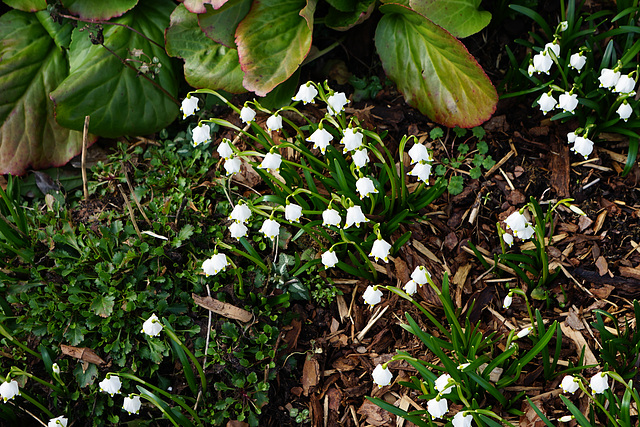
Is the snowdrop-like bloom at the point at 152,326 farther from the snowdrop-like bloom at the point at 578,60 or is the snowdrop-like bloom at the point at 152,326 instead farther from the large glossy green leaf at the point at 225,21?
Result: the snowdrop-like bloom at the point at 578,60

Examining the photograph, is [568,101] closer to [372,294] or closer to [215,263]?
[372,294]

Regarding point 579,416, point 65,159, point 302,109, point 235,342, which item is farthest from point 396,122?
point 65,159

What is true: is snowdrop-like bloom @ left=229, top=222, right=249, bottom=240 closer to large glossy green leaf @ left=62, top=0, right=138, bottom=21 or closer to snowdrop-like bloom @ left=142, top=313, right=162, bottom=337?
snowdrop-like bloom @ left=142, top=313, right=162, bottom=337

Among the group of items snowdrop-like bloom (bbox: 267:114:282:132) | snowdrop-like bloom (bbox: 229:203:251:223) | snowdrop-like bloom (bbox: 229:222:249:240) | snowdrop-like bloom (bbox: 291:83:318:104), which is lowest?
snowdrop-like bloom (bbox: 229:222:249:240)

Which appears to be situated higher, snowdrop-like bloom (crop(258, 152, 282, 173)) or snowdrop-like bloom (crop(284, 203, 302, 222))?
snowdrop-like bloom (crop(258, 152, 282, 173))

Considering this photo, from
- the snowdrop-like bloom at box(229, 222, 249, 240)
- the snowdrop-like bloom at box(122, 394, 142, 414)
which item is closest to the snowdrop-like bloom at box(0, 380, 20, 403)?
the snowdrop-like bloom at box(122, 394, 142, 414)

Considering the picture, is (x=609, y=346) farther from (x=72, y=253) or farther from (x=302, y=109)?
(x=72, y=253)

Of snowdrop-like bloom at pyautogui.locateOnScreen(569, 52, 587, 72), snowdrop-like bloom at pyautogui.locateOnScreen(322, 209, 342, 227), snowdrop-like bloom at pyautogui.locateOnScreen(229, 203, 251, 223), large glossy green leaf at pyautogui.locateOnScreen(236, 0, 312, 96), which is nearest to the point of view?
snowdrop-like bloom at pyautogui.locateOnScreen(322, 209, 342, 227)

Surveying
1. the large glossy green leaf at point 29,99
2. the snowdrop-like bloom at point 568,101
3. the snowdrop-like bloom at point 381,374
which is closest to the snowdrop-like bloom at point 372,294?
the snowdrop-like bloom at point 381,374
